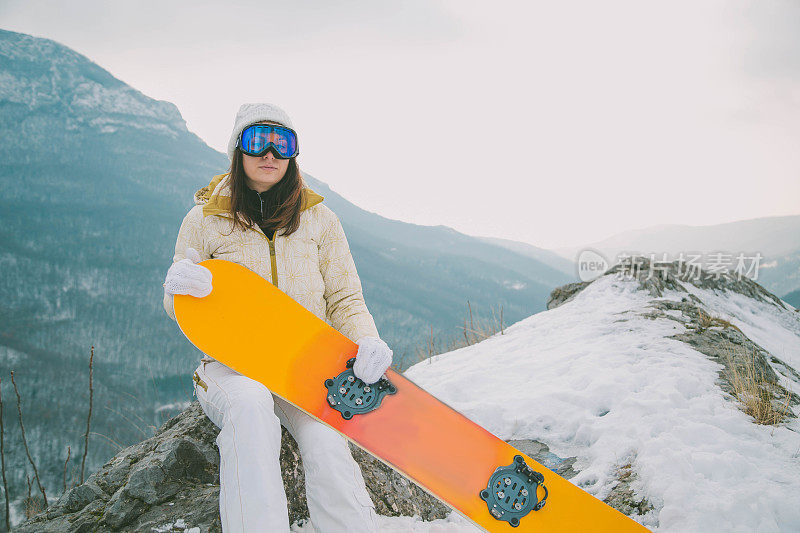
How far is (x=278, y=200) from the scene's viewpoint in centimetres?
193

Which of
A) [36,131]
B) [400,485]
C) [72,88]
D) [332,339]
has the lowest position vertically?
[400,485]

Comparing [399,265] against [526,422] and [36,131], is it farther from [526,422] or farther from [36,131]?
[526,422]

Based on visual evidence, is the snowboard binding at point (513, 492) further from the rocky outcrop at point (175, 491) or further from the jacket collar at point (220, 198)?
the jacket collar at point (220, 198)

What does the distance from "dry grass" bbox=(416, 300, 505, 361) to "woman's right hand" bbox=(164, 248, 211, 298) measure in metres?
3.82

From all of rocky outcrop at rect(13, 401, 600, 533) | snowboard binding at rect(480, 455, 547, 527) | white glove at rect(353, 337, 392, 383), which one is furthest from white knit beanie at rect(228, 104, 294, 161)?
snowboard binding at rect(480, 455, 547, 527)

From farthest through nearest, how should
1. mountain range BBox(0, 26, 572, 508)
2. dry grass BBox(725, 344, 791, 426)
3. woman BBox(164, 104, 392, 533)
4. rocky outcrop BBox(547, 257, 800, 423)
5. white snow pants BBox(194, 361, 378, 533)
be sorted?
mountain range BBox(0, 26, 572, 508)
rocky outcrop BBox(547, 257, 800, 423)
dry grass BBox(725, 344, 791, 426)
woman BBox(164, 104, 392, 533)
white snow pants BBox(194, 361, 378, 533)

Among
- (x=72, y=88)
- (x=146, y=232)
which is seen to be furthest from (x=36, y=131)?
(x=146, y=232)

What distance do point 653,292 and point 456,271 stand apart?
11055 cm

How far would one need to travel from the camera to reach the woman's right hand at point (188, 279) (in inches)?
66.1

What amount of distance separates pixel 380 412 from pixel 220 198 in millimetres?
1188

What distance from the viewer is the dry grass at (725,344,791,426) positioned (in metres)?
2.05

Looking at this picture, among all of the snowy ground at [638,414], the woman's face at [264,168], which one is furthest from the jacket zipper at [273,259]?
the snowy ground at [638,414]

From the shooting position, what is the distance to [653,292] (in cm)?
471

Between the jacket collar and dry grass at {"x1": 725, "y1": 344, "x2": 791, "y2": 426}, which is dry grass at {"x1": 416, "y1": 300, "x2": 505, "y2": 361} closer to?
dry grass at {"x1": 725, "y1": 344, "x2": 791, "y2": 426}
